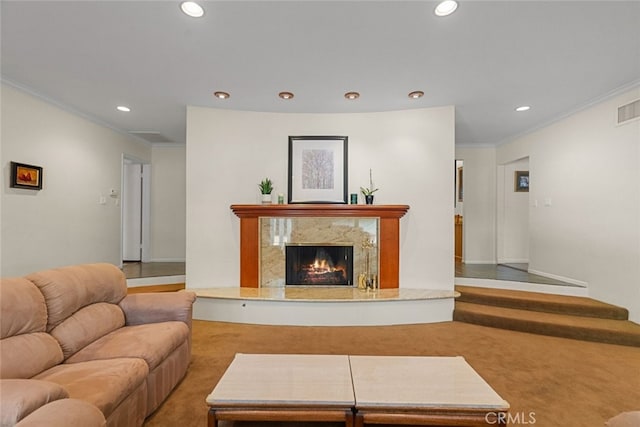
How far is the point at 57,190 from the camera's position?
4.19 meters

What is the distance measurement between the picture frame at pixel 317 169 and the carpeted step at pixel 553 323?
7.42 ft

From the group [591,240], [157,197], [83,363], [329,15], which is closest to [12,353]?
[83,363]

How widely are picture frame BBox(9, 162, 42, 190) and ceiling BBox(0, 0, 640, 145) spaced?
0.92 metres

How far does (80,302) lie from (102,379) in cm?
79

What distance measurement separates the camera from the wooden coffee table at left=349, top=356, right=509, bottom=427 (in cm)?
153

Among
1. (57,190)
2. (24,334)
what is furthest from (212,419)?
(57,190)

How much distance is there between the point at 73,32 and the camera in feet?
8.09

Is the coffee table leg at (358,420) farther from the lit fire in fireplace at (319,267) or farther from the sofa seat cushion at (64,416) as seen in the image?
the lit fire in fireplace at (319,267)

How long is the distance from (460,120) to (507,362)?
3.34 meters

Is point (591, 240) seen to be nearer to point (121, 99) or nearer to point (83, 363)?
point (83, 363)

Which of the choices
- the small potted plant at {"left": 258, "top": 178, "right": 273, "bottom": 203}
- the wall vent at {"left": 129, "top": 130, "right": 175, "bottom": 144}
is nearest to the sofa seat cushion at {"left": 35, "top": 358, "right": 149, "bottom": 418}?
the small potted plant at {"left": 258, "top": 178, "right": 273, "bottom": 203}

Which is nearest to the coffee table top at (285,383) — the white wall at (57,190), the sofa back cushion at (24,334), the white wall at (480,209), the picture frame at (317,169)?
the sofa back cushion at (24,334)

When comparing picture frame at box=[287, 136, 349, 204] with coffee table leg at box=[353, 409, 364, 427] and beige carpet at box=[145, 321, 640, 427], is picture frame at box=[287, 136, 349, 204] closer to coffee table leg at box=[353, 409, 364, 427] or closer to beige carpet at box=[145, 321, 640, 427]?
beige carpet at box=[145, 321, 640, 427]

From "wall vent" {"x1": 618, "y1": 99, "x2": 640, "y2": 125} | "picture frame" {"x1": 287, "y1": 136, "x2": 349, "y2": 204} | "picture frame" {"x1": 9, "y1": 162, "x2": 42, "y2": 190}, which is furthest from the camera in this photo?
"picture frame" {"x1": 287, "y1": 136, "x2": 349, "y2": 204}
